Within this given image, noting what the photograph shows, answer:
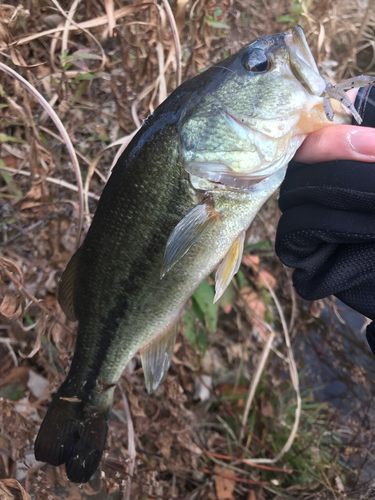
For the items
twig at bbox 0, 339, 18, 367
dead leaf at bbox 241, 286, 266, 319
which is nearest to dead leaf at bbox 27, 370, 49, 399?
twig at bbox 0, 339, 18, 367

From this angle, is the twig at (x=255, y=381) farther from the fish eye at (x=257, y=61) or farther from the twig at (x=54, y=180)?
the fish eye at (x=257, y=61)

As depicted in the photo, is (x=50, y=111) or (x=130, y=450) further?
(x=130, y=450)

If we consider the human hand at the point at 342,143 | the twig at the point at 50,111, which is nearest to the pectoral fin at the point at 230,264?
the human hand at the point at 342,143

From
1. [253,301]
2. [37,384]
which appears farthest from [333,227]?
[37,384]

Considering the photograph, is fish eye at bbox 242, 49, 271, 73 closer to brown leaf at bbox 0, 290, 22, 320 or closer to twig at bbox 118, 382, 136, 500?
brown leaf at bbox 0, 290, 22, 320

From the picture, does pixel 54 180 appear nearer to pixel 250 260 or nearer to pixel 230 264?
pixel 230 264

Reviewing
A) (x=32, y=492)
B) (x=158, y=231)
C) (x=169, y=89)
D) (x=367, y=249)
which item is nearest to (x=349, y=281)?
(x=367, y=249)
